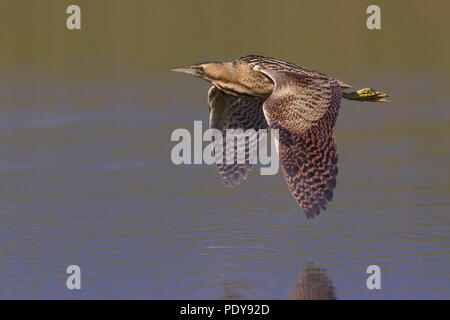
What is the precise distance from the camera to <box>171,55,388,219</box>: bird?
9773mm

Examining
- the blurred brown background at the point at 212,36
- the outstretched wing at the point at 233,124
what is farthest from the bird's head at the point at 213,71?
the blurred brown background at the point at 212,36

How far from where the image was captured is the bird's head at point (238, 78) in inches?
444

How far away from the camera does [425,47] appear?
22.2 m

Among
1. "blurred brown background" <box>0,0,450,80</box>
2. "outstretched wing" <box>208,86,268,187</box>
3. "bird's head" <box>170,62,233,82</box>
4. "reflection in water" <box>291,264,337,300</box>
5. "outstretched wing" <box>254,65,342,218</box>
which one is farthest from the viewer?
"blurred brown background" <box>0,0,450,80</box>

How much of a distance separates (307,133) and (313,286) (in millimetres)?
1305

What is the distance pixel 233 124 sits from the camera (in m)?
11.6

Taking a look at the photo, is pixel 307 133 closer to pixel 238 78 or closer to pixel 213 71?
pixel 238 78

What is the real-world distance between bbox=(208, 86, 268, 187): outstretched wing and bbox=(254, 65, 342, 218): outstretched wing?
1.07m

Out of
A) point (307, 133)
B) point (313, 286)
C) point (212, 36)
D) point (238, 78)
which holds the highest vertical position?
point (212, 36)

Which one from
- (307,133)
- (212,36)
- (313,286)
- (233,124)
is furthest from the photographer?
(212,36)

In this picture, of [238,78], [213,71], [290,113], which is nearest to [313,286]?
[290,113]

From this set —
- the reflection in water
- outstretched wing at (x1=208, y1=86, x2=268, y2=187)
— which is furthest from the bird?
the reflection in water

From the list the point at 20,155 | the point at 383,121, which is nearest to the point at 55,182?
the point at 20,155

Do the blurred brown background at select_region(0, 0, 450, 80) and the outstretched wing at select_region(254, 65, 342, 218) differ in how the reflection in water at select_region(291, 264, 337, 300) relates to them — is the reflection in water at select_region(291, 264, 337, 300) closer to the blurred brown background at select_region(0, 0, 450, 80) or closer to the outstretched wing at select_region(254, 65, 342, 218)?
the outstretched wing at select_region(254, 65, 342, 218)
